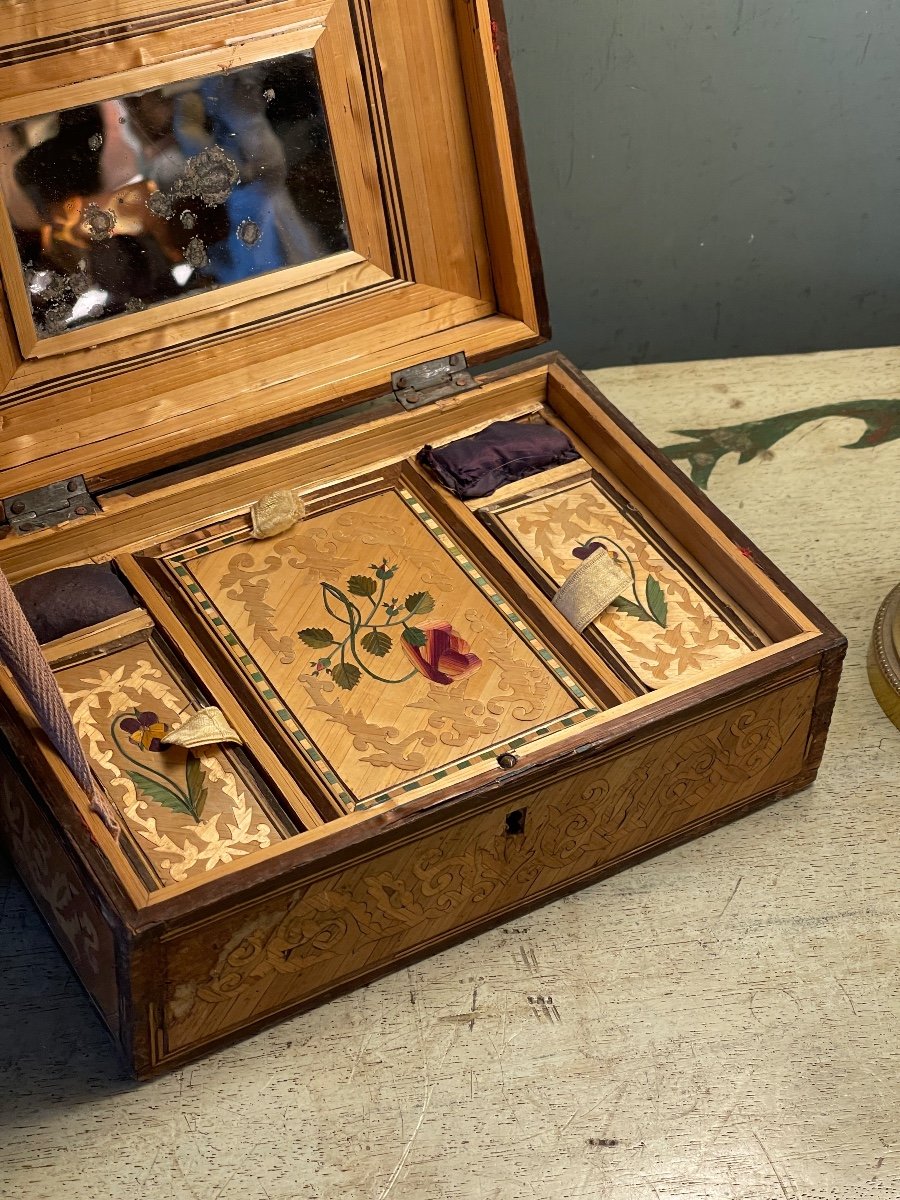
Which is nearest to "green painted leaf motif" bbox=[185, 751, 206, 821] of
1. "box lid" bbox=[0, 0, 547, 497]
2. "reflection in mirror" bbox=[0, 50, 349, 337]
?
"box lid" bbox=[0, 0, 547, 497]

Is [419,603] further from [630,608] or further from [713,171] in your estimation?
[713,171]

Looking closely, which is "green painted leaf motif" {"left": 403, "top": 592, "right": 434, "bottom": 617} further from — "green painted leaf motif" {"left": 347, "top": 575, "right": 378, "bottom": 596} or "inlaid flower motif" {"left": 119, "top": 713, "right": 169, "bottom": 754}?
"inlaid flower motif" {"left": 119, "top": 713, "right": 169, "bottom": 754}

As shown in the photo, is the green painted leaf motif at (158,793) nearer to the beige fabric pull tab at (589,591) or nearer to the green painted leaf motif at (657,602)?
the beige fabric pull tab at (589,591)

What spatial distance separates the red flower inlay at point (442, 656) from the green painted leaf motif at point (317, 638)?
0.12 metres

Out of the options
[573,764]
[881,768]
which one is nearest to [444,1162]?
[573,764]

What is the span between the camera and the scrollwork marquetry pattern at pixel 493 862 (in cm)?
236

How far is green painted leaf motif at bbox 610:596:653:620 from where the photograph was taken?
2.77 m

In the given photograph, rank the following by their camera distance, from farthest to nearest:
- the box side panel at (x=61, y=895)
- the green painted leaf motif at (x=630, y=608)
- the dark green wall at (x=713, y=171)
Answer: the dark green wall at (x=713, y=171), the green painted leaf motif at (x=630, y=608), the box side panel at (x=61, y=895)

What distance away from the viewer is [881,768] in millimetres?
2869

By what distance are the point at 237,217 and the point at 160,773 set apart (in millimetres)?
954

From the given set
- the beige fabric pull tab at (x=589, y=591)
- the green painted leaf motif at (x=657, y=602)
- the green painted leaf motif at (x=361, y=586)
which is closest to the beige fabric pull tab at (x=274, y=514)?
the green painted leaf motif at (x=361, y=586)

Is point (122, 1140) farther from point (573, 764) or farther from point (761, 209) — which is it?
point (761, 209)

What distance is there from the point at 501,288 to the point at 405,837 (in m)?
1.14

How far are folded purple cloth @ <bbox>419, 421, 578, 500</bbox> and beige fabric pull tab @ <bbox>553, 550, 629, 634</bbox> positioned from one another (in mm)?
264
